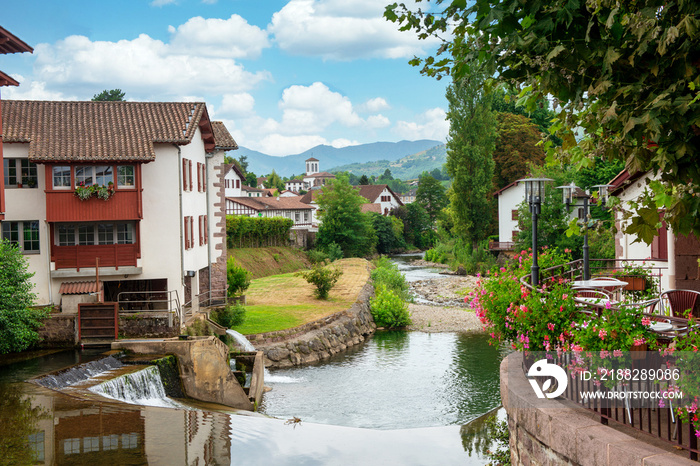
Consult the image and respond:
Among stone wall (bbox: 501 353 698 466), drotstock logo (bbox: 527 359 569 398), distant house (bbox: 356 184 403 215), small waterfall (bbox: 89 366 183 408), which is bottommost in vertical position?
small waterfall (bbox: 89 366 183 408)

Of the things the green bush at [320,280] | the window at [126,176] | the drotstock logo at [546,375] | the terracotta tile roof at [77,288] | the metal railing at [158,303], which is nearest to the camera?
the drotstock logo at [546,375]

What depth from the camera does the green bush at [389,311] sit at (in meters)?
35.5

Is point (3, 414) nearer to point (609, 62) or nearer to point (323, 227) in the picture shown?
point (609, 62)

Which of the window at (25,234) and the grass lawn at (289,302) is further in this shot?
the grass lawn at (289,302)

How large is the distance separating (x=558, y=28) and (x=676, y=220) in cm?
195

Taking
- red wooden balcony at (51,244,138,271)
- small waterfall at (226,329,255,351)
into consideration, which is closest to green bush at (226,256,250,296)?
small waterfall at (226,329,255,351)

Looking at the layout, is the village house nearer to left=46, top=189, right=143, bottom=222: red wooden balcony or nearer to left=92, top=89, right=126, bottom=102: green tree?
left=46, top=189, right=143, bottom=222: red wooden balcony

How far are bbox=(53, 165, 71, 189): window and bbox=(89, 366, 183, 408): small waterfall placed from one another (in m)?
7.92

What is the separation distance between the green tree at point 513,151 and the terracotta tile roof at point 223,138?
35807 millimetres

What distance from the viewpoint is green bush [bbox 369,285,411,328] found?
3549cm

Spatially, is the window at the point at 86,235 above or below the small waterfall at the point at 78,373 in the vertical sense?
above

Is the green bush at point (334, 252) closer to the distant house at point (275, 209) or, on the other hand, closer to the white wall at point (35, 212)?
the distant house at point (275, 209)

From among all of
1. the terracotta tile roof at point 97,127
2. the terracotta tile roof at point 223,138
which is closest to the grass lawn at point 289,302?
the terracotta tile roof at point 223,138

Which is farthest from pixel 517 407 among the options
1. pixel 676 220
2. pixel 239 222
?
pixel 239 222
